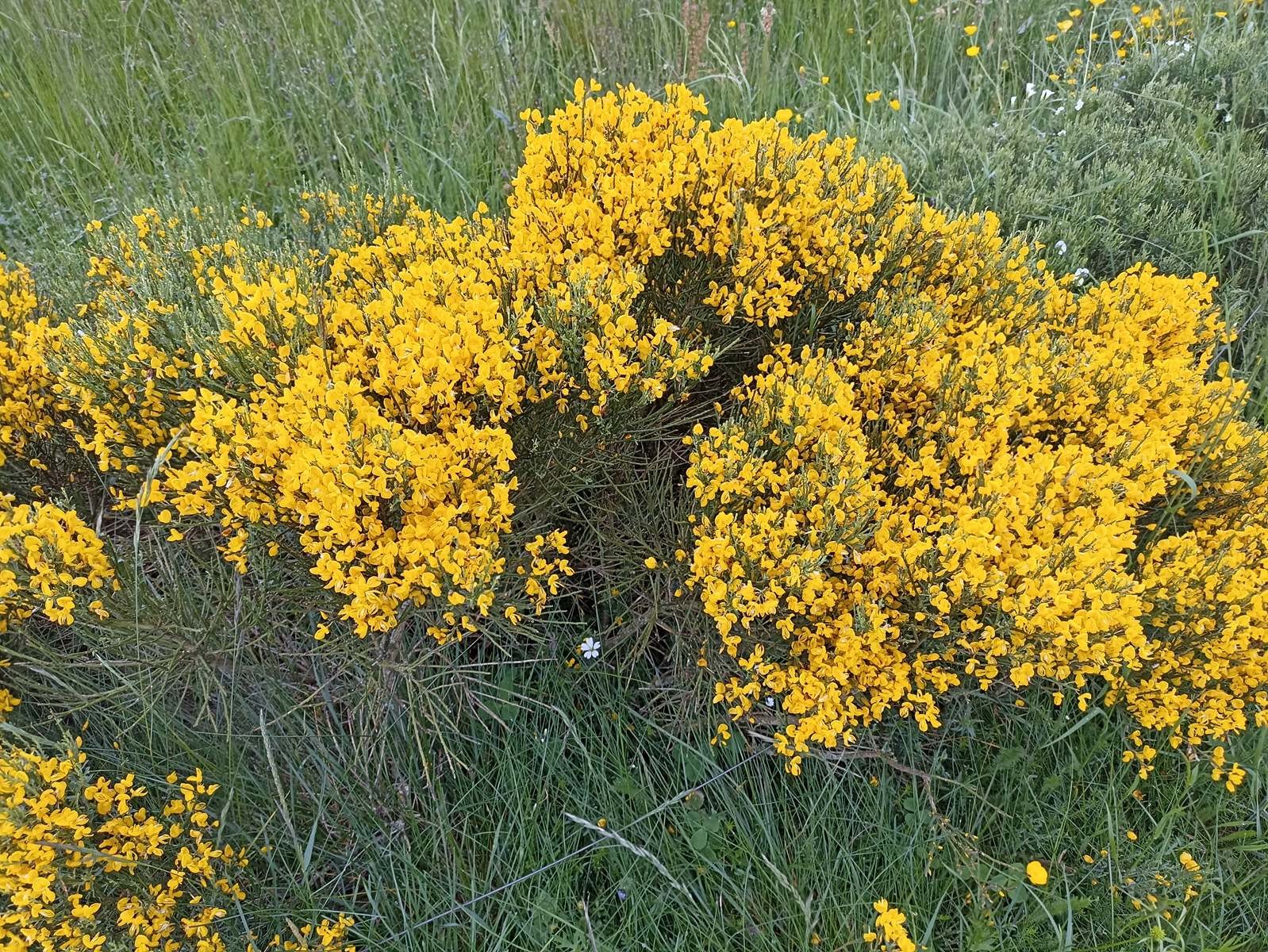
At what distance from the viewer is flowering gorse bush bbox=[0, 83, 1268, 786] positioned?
1.76m

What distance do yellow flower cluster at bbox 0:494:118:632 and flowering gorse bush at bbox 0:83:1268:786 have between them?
4cm

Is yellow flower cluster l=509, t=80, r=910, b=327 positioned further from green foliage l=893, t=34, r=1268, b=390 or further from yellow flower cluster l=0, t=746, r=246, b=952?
yellow flower cluster l=0, t=746, r=246, b=952

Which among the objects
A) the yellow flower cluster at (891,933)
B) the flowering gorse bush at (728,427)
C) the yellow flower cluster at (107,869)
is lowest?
the yellow flower cluster at (891,933)

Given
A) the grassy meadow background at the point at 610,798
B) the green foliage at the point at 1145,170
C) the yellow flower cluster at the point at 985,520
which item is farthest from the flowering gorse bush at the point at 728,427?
the green foliage at the point at 1145,170

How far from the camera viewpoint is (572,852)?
2.11 metres

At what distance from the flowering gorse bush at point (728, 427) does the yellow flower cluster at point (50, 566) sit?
0.14ft

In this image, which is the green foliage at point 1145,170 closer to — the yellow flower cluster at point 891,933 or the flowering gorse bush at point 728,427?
the flowering gorse bush at point 728,427

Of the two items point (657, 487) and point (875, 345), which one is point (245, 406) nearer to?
point (657, 487)

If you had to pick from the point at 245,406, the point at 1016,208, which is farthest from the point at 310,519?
the point at 1016,208

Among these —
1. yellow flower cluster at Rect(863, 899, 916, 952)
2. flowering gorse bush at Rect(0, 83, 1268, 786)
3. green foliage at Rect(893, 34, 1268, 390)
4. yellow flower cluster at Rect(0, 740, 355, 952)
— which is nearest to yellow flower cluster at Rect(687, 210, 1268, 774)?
flowering gorse bush at Rect(0, 83, 1268, 786)

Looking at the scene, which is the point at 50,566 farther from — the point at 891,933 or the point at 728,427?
the point at 891,933

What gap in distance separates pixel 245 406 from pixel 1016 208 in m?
2.73

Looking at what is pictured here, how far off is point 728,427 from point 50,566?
58.1 inches

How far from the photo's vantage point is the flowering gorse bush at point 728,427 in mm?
1757
